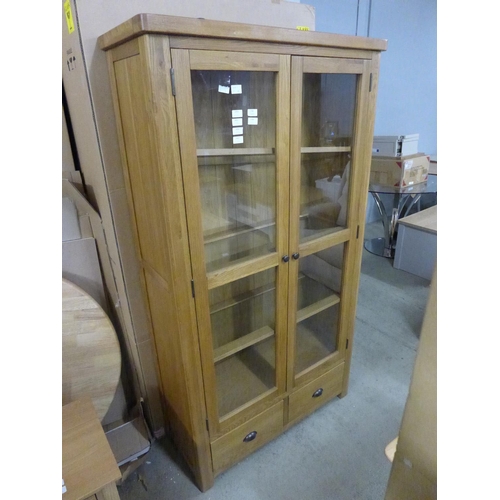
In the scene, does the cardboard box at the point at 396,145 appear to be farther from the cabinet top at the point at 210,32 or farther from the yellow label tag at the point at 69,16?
the yellow label tag at the point at 69,16

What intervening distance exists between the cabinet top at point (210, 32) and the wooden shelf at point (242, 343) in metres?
1.10

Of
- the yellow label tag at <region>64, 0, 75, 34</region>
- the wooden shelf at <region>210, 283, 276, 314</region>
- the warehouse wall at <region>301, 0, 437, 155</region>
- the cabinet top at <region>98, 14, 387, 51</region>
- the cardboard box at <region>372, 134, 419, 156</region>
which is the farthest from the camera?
the cardboard box at <region>372, 134, 419, 156</region>

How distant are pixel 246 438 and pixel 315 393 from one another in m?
0.42

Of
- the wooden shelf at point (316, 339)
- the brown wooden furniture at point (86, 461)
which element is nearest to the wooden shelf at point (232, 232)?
the wooden shelf at point (316, 339)

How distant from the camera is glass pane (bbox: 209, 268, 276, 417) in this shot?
1486mm

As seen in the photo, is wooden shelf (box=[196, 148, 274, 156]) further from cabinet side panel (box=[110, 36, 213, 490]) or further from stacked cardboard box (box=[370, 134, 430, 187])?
stacked cardboard box (box=[370, 134, 430, 187])

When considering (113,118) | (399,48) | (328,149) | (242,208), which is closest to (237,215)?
(242,208)

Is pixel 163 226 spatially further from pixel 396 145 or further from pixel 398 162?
pixel 396 145

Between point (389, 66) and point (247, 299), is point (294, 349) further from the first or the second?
point (389, 66)

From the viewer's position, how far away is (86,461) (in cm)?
106

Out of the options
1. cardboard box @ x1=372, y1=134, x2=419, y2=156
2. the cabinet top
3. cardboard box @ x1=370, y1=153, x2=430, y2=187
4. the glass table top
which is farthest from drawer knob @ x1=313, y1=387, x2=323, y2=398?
cardboard box @ x1=372, y1=134, x2=419, y2=156

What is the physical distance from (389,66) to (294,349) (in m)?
3.50
